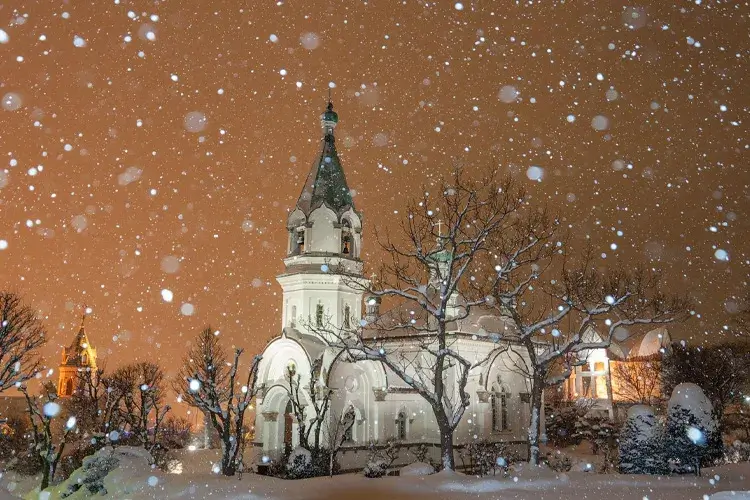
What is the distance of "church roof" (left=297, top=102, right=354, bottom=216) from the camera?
3547 centimetres

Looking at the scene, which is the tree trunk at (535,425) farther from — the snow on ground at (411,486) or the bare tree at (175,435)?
the bare tree at (175,435)

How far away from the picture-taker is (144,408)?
35.8 m

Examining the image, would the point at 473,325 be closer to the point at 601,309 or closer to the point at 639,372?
the point at 601,309

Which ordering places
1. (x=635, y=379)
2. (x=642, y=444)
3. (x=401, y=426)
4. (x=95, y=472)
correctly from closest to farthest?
(x=95, y=472)
(x=642, y=444)
(x=401, y=426)
(x=635, y=379)

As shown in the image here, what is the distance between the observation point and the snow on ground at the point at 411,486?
14.5 metres

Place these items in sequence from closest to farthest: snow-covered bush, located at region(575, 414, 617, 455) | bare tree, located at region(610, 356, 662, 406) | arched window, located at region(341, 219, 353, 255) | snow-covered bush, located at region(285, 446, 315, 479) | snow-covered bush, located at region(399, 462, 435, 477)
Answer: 1. snow-covered bush, located at region(399, 462, 435, 477)
2. snow-covered bush, located at region(285, 446, 315, 479)
3. arched window, located at region(341, 219, 353, 255)
4. snow-covered bush, located at region(575, 414, 617, 455)
5. bare tree, located at region(610, 356, 662, 406)

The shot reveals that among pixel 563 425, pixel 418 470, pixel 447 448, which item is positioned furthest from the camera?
pixel 563 425

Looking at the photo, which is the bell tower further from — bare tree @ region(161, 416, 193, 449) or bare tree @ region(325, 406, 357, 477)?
bare tree @ region(161, 416, 193, 449)

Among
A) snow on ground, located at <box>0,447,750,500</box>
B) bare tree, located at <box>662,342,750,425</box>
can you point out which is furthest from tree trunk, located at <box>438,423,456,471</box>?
bare tree, located at <box>662,342,750,425</box>

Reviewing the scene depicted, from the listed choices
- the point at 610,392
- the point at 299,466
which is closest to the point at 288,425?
the point at 299,466

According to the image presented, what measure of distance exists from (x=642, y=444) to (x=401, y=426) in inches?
642

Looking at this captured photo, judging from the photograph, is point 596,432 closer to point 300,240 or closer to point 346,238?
point 346,238

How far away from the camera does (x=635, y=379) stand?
60.7 m

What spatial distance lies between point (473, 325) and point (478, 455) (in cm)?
854
